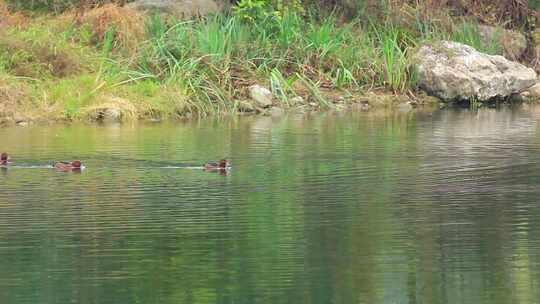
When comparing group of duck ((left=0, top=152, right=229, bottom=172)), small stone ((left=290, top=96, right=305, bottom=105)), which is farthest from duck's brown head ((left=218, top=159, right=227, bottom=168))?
small stone ((left=290, top=96, right=305, bottom=105))

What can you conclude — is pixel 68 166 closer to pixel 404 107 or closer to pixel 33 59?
pixel 33 59

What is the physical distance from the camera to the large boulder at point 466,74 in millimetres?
29531

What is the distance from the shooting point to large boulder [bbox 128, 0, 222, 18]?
3055 cm

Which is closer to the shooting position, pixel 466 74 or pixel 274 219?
pixel 274 219

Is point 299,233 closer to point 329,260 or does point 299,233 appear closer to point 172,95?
point 329,260

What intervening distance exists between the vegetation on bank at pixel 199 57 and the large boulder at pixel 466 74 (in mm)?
491

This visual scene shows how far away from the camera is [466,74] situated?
29.4 m

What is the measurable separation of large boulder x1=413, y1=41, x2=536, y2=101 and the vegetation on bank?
0.49 m

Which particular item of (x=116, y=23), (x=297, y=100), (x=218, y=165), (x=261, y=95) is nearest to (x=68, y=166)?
(x=218, y=165)

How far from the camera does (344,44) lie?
3014cm

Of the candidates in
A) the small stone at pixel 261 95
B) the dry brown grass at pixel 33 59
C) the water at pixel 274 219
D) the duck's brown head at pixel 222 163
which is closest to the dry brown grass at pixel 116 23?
the dry brown grass at pixel 33 59

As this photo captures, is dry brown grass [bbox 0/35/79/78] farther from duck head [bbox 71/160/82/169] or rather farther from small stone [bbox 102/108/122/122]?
duck head [bbox 71/160/82/169]

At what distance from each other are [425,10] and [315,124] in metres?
8.20

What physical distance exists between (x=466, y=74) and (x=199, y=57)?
5236 millimetres
